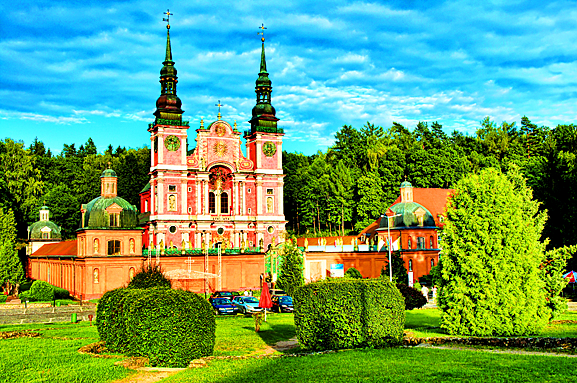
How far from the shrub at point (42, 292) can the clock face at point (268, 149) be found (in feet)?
100.0

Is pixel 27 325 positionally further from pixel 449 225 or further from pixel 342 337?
pixel 449 225

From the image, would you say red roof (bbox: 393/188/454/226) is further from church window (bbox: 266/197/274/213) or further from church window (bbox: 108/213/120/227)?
church window (bbox: 108/213/120/227)

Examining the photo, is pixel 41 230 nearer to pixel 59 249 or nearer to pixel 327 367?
pixel 59 249

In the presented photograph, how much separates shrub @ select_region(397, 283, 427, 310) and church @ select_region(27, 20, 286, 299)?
22627mm

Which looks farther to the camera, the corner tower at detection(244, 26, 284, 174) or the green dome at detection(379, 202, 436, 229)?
the corner tower at detection(244, 26, 284, 174)

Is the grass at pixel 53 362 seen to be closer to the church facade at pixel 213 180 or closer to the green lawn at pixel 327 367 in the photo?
the green lawn at pixel 327 367

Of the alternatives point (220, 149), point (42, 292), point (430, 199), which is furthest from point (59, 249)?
point (430, 199)

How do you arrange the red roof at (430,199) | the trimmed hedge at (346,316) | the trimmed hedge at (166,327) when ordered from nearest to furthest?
the trimmed hedge at (166,327) < the trimmed hedge at (346,316) < the red roof at (430,199)

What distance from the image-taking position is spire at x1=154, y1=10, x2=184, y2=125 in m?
68.1

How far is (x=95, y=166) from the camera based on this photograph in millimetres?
112375

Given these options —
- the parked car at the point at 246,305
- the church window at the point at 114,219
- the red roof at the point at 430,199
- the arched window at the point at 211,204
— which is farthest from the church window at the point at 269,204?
the parked car at the point at 246,305

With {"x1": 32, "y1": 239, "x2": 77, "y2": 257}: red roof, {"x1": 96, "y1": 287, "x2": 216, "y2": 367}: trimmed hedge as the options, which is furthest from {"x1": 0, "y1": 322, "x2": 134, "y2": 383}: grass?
{"x1": 32, "y1": 239, "x2": 77, "y2": 257}: red roof

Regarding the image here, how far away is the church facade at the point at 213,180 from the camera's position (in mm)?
67188

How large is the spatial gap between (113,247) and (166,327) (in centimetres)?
3845
